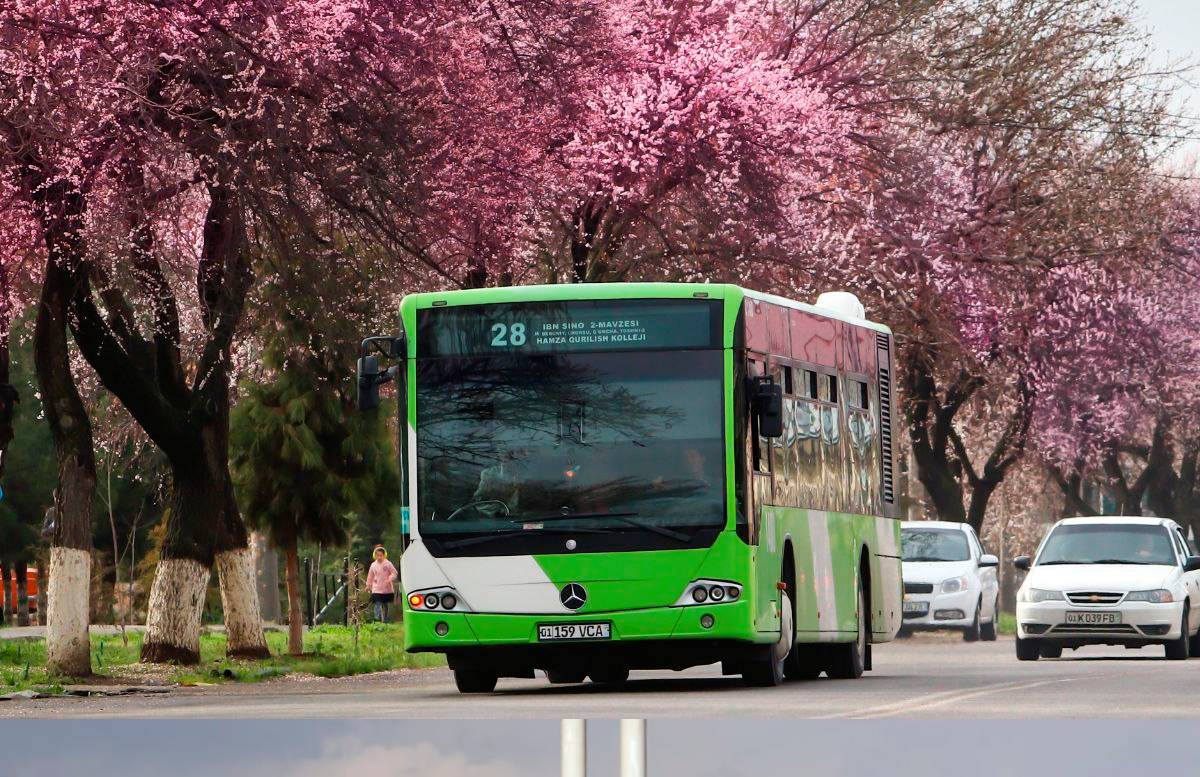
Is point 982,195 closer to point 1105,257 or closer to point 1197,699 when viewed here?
point 1105,257

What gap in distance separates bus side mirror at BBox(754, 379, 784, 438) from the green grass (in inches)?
299

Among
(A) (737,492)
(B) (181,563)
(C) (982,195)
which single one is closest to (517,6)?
(B) (181,563)

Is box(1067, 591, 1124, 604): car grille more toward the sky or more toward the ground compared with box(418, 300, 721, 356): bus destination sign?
more toward the ground

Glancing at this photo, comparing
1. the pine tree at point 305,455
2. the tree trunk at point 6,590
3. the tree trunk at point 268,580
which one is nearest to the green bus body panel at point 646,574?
the pine tree at point 305,455

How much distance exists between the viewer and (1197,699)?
63.3 feet

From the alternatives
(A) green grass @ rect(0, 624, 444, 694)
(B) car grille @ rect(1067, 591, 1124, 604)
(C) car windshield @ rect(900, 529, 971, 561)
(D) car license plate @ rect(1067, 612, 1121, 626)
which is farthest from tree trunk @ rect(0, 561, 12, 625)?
(D) car license plate @ rect(1067, 612, 1121, 626)

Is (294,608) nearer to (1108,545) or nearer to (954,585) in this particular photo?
(954,585)

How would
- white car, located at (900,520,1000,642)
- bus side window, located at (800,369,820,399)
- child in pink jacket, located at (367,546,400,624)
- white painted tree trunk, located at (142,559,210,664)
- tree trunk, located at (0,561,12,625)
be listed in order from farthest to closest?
tree trunk, located at (0,561,12,625), child in pink jacket, located at (367,546,400,624), white car, located at (900,520,1000,642), white painted tree trunk, located at (142,559,210,664), bus side window, located at (800,369,820,399)

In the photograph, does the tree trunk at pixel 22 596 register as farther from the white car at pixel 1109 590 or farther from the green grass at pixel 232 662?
the white car at pixel 1109 590

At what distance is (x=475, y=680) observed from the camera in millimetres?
20016

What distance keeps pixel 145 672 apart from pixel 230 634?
3.53 meters

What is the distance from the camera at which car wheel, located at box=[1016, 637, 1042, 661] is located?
2847 cm

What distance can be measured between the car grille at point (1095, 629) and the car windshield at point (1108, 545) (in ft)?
3.87

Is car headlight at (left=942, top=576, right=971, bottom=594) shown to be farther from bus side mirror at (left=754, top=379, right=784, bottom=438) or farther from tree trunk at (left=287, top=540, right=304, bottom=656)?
bus side mirror at (left=754, top=379, right=784, bottom=438)
